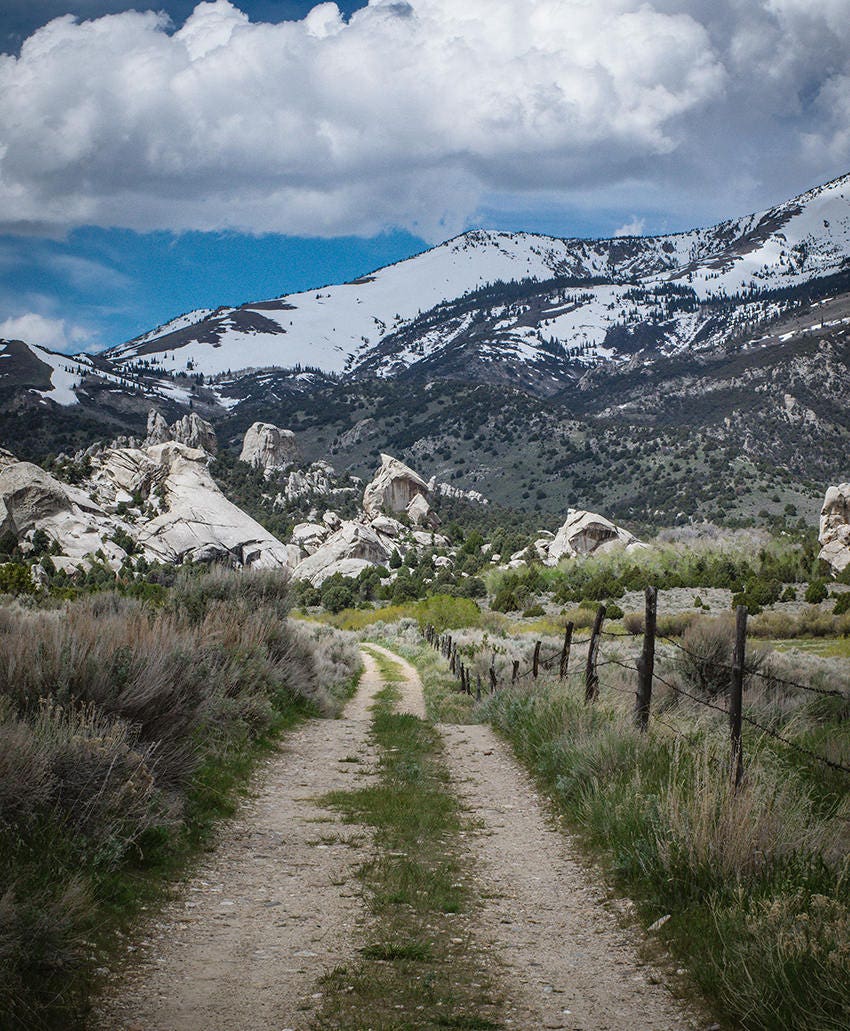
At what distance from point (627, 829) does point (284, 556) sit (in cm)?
6744

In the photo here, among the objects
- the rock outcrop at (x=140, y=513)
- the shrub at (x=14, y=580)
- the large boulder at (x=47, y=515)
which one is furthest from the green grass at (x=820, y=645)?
the large boulder at (x=47, y=515)

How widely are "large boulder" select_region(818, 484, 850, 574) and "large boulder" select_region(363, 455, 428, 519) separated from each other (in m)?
49.8

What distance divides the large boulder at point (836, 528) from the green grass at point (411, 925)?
1902 inches

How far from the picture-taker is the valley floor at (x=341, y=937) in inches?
149

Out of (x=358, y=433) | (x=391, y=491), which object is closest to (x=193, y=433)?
(x=391, y=491)

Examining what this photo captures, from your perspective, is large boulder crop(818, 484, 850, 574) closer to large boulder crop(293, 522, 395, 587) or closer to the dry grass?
large boulder crop(293, 522, 395, 587)

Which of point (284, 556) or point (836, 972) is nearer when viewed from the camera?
point (836, 972)

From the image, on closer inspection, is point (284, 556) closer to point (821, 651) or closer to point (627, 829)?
point (821, 651)

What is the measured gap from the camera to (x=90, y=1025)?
3.58 meters

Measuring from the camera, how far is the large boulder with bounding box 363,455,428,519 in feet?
308

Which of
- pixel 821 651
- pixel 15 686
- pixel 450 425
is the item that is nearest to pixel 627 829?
pixel 15 686

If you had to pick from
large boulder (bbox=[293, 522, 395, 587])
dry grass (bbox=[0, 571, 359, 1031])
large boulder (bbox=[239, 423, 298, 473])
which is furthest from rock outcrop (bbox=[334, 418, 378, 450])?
dry grass (bbox=[0, 571, 359, 1031])

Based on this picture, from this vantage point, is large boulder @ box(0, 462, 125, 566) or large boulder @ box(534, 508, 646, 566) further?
large boulder @ box(534, 508, 646, 566)

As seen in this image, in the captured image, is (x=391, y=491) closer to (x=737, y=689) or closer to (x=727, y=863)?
(x=737, y=689)
